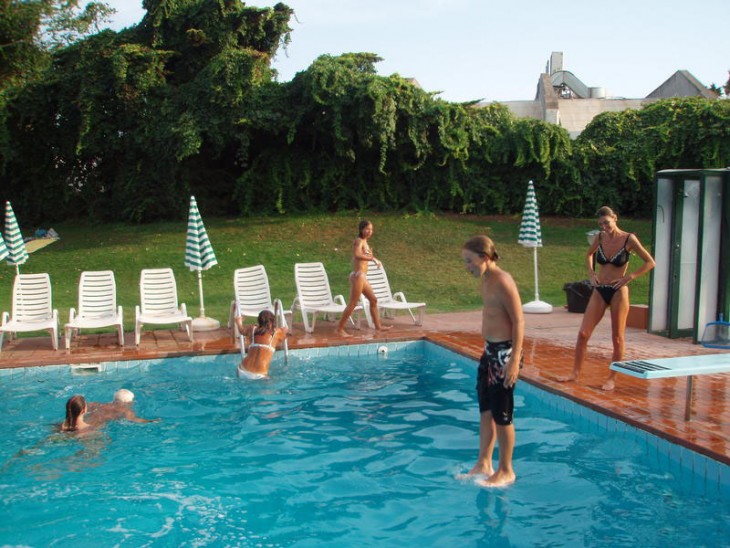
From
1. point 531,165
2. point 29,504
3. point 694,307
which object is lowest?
point 29,504

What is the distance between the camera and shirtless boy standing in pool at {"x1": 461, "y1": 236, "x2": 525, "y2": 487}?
424cm

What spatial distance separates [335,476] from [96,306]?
5.87 m

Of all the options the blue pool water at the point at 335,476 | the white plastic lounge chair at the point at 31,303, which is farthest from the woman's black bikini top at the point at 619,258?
the white plastic lounge chair at the point at 31,303

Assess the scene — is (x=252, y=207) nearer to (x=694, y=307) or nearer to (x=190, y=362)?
(x=190, y=362)

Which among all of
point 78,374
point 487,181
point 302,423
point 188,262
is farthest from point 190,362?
point 487,181

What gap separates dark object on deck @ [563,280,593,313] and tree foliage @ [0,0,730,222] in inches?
346

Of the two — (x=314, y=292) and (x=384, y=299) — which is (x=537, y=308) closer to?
(x=384, y=299)

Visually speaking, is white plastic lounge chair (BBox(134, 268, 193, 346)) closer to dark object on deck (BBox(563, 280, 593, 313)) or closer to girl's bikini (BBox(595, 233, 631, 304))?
girl's bikini (BBox(595, 233, 631, 304))

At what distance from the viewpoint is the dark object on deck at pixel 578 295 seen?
11.4 m

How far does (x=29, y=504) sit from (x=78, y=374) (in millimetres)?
3764

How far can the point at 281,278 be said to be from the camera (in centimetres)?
1503

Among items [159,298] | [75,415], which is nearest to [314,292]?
[159,298]

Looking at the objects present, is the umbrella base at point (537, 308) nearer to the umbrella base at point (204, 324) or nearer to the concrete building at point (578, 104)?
the umbrella base at point (204, 324)

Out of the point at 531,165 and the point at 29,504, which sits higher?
the point at 531,165
